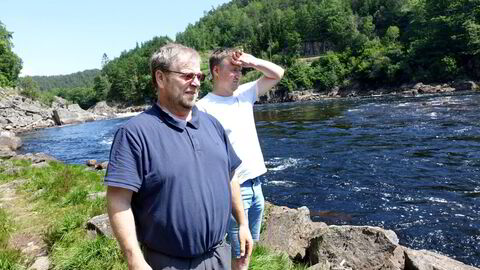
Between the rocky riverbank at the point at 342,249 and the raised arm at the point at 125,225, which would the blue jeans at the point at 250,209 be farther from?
the raised arm at the point at 125,225

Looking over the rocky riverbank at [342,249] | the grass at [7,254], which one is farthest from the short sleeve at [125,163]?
the grass at [7,254]

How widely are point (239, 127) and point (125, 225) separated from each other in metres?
1.87

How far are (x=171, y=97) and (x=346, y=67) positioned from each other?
8902 cm

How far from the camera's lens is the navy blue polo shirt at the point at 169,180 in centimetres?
231

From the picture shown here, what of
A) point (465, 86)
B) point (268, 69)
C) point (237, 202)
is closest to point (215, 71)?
point (268, 69)

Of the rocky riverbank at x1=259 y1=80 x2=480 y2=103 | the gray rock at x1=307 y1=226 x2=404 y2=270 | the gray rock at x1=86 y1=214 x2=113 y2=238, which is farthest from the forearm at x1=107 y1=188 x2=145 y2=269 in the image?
the rocky riverbank at x1=259 y1=80 x2=480 y2=103

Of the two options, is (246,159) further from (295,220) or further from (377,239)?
(295,220)

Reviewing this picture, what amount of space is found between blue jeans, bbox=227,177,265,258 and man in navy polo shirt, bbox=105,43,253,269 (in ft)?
2.86

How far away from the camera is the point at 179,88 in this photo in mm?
2584

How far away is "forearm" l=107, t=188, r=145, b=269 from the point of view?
2285 mm

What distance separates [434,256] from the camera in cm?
538

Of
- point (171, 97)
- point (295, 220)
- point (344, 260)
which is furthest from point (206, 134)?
point (295, 220)

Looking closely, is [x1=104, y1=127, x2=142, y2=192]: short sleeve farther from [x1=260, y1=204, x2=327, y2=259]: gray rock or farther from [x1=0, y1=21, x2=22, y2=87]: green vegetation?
[x1=0, y1=21, x2=22, y2=87]: green vegetation

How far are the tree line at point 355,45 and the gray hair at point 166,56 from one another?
1755 centimetres
